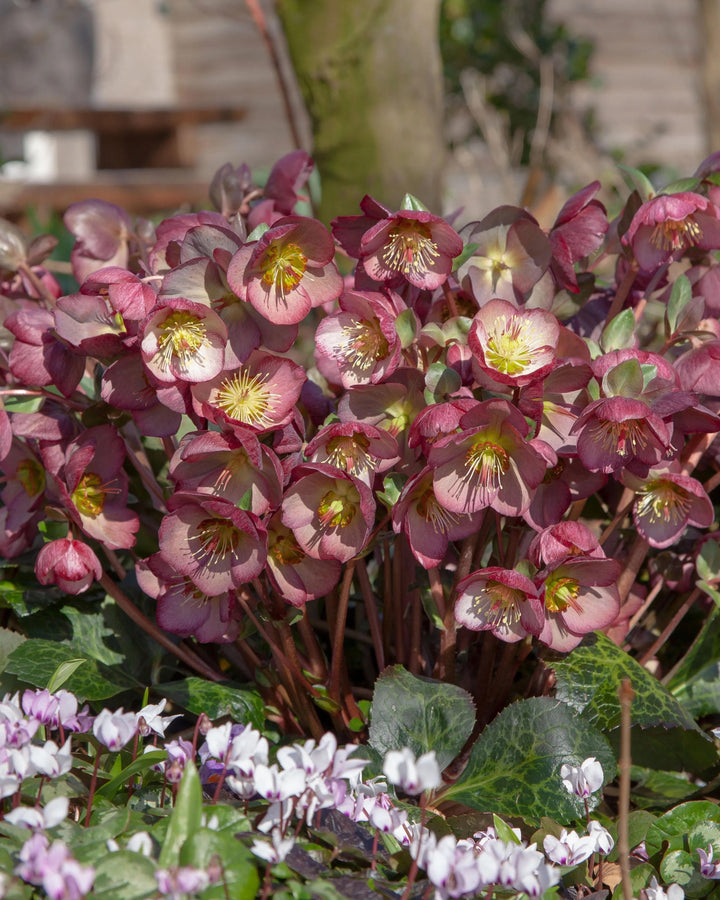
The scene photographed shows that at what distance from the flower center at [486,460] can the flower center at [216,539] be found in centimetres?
21

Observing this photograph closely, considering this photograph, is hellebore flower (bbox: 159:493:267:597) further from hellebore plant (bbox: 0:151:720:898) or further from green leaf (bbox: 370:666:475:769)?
green leaf (bbox: 370:666:475:769)

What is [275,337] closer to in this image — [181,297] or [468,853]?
[181,297]

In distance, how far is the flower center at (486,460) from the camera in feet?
2.71

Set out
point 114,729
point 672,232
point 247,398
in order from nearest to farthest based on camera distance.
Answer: point 114,729 → point 247,398 → point 672,232

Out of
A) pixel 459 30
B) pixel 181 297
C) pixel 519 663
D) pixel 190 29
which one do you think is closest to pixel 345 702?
pixel 519 663

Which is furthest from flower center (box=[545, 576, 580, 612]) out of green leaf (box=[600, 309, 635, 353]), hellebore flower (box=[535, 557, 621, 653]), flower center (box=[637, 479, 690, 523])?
green leaf (box=[600, 309, 635, 353])

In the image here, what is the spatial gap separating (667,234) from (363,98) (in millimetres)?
1029

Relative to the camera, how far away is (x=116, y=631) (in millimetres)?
1099

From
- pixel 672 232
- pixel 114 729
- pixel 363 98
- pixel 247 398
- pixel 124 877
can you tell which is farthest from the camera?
pixel 363 98

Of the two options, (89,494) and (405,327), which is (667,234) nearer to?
(405,327)

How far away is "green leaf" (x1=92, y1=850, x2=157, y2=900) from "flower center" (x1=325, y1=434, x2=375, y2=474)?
0.34 m

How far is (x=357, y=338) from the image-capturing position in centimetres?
89

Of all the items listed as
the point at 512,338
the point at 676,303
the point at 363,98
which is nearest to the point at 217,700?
the point at 512,338

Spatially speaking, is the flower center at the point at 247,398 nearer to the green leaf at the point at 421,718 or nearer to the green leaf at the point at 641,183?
the green leaf at the point at 421,718
